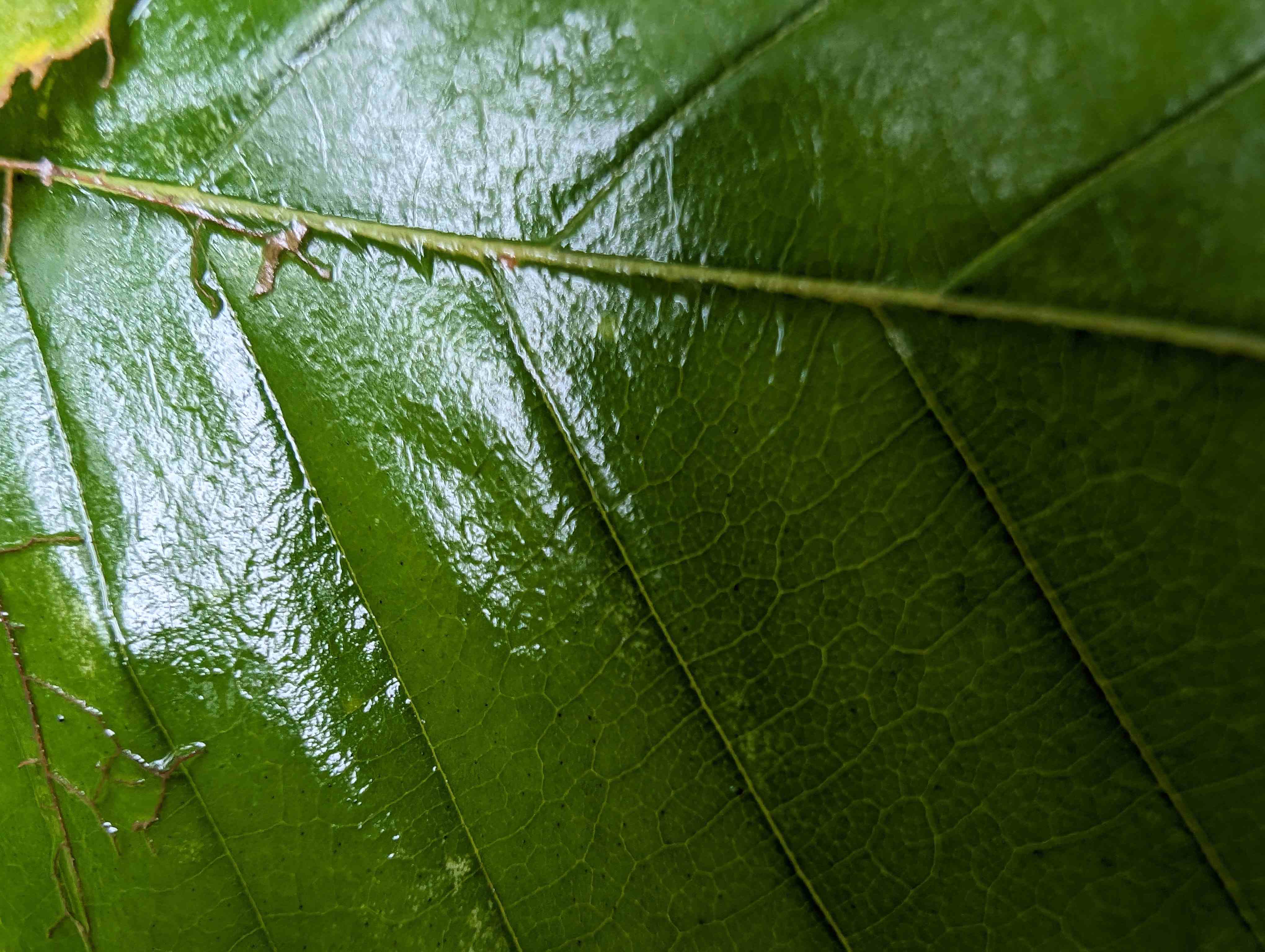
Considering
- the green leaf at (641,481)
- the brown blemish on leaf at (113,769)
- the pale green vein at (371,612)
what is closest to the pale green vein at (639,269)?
the green leaf at (641,481)

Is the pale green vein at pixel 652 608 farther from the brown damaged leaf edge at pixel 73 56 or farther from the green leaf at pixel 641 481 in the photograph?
the brown damaged leaf edge at pixel 73 56

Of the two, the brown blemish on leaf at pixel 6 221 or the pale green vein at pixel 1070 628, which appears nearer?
the pale green vein at pixel 1070 628

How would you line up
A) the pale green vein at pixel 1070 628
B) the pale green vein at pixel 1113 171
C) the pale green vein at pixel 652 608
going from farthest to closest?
the pale green vein at pixel 652 608
the pale green vein at pixel 1070 628
the pale green vein at pixel 1113 171

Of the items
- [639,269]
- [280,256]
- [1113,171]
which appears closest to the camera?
[1113,171]

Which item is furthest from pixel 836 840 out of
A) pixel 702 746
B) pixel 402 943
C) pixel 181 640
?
pixel 181 640

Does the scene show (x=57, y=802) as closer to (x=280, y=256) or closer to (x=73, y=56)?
(x=280, y=256)

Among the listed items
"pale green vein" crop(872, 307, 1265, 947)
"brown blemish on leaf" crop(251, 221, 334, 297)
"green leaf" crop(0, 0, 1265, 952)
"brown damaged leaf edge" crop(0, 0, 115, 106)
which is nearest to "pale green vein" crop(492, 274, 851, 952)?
"green leaf" crop(0, 0, 1265, 952)

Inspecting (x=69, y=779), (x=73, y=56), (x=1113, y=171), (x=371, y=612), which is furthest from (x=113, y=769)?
(x=1113, y=171)
